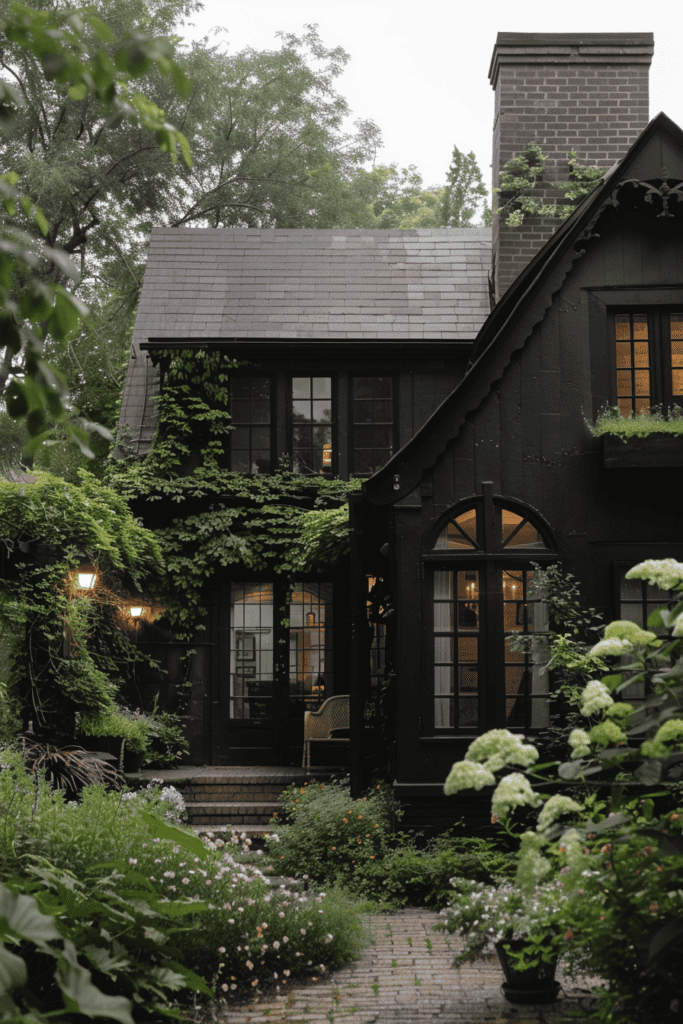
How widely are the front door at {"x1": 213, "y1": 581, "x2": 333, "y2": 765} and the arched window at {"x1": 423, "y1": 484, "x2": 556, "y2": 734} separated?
13.7ft

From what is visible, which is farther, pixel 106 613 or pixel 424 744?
pixel 106 613

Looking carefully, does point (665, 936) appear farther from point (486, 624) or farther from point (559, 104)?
point (559, 104)

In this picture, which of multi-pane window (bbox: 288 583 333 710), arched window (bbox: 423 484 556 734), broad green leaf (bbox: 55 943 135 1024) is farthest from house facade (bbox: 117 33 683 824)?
broad green leaf (bbox: 55 943 135 1024)

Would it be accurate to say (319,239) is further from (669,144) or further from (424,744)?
(424,744)

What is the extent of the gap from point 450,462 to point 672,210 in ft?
10.4

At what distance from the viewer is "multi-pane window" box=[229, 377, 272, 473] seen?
42.7 feet

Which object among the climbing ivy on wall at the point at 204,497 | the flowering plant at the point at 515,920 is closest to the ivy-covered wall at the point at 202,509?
the climbing ivy on wall at the point at 204,497

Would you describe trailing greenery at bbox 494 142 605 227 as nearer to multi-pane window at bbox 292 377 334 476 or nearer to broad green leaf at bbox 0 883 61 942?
multi-pane window at bbox 292 377 334 476

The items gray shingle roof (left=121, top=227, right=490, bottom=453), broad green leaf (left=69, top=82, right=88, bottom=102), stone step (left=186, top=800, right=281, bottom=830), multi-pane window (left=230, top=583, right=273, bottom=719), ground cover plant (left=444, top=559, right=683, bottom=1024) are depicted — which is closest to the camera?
broad green leaf (left=69, top=82, right=88, bottom=102)

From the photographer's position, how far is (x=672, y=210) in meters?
9.24

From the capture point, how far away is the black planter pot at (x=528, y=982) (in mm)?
5262

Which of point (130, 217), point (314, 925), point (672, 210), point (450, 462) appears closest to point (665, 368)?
point (672, 210)

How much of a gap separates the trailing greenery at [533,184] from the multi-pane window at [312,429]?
3.19m

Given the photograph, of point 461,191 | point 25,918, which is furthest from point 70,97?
point 461,191
